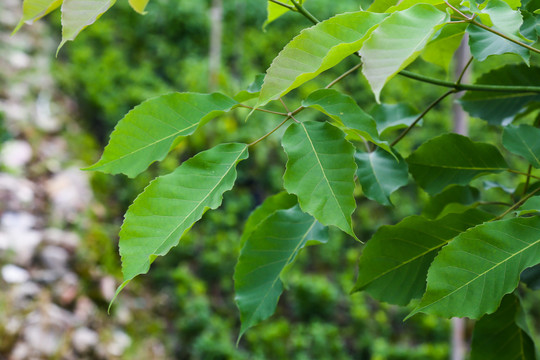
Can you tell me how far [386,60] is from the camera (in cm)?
36

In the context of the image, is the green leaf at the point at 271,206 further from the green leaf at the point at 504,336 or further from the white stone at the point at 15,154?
the white stone at the point at 15,154

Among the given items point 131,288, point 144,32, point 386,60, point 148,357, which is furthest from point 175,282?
point 386,60

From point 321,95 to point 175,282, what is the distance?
285cm

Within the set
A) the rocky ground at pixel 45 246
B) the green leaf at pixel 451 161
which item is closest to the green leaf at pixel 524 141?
the green leaf at pixel 451 161

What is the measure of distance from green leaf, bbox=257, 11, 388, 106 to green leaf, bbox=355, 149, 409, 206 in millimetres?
227

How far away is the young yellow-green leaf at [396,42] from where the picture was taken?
352mm

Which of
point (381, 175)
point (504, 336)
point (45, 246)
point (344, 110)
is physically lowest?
point (45, 246)

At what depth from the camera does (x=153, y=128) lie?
1.70ft

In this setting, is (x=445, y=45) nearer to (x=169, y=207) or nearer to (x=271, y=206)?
(x=271, y=206)

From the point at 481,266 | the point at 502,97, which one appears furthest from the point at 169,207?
the point at 502,97

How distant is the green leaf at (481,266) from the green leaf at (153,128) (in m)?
0.28

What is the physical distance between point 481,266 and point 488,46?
248 mm

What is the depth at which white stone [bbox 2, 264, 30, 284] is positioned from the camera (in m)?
2.35

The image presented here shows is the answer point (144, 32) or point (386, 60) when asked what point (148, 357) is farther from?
point (144, 32)
